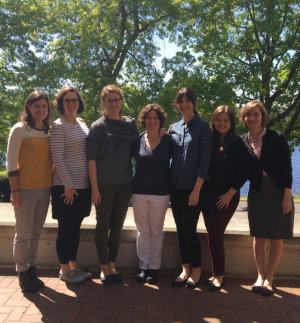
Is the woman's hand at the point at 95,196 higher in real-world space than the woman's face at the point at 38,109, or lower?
lower

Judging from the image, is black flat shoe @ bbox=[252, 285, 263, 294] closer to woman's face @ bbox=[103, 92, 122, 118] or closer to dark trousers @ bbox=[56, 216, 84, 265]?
dark trousers @ bbox=[56, 216, 84, 265]

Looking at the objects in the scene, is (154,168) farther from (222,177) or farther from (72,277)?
(72,277)

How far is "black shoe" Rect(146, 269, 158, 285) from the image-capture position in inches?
126

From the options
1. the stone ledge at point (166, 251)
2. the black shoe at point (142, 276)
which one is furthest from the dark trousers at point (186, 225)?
the black shoe at point (142, 276)

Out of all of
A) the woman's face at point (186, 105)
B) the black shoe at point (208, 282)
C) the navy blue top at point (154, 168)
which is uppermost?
the woman's face at point (186, 105)

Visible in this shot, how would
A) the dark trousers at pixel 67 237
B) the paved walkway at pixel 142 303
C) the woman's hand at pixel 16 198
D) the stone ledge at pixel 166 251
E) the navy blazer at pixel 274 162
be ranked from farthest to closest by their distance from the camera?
the stone ledge at pixel 166 251 → the dark trousers at pixel 67 237 → the navy blazer at pixel 274 162 → the woman's hand at pixel 16 198 → the paved walkway at pixel 142 303

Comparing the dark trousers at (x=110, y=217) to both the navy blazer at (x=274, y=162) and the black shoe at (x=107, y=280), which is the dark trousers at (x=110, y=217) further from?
the navy blazer at (x=274, y=162)

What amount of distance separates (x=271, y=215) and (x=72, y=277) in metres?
2.28

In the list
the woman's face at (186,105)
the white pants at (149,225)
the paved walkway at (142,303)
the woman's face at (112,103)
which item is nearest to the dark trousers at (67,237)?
the paved walkway at (142,303)

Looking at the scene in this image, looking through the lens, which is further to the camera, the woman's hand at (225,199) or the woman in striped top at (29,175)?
the woman's hand at (225,199)

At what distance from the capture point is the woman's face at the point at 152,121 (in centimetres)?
312

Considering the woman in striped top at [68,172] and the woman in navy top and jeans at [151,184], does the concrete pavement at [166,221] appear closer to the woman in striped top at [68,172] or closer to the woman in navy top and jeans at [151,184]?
the woman in navy top and jeans at [151,184]

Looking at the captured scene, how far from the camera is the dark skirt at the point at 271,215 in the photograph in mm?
3002

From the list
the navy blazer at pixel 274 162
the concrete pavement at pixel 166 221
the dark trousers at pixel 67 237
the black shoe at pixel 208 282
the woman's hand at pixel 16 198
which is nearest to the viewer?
the woman's hand at pixel 16 198
